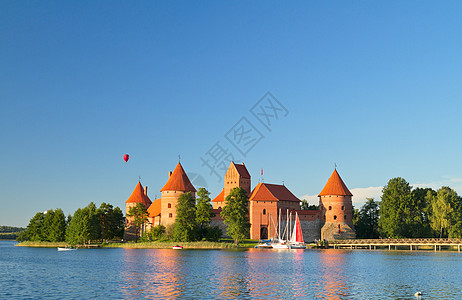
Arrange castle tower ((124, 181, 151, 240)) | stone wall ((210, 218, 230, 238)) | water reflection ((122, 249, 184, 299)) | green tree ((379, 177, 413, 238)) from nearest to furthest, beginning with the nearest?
water reflection ((122, 249, 184, 299)) → green tree ((379, 177, 413, 238)) → stone wall ((210, 218, 230, 238)) → castle tower ((124, 181, 151, 240))

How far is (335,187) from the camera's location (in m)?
83.8

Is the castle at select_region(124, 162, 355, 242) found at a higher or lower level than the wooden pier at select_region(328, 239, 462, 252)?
higher

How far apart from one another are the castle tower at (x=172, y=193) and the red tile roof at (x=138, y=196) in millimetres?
14748

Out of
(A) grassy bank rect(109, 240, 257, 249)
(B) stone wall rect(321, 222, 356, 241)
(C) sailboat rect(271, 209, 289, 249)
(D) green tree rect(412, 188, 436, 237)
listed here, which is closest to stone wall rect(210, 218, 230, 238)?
(A) grassy bank rect(109, 240, 257, 249)

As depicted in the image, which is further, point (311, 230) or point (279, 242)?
point (311, 230)

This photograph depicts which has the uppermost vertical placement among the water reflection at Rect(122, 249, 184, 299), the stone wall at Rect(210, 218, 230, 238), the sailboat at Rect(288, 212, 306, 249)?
the stone wall at Rect(210, 218, 230, 238)

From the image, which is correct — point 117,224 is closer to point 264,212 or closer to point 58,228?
point 58,228

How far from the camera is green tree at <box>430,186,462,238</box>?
7225 cm

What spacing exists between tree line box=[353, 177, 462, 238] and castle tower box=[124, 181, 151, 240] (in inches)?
1730

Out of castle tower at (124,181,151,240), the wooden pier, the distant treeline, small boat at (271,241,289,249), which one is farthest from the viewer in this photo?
castle tower at (124,181,151,240)

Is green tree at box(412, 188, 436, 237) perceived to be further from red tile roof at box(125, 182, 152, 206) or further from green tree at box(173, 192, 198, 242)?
red tile roof at box(125, 182, 152, 206)

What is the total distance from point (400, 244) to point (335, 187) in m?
15.9

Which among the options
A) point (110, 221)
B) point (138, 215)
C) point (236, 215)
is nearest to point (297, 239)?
point (236, 215)

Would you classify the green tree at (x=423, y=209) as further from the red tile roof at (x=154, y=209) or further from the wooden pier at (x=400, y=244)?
the red tile roof at (x=154, y=209)
